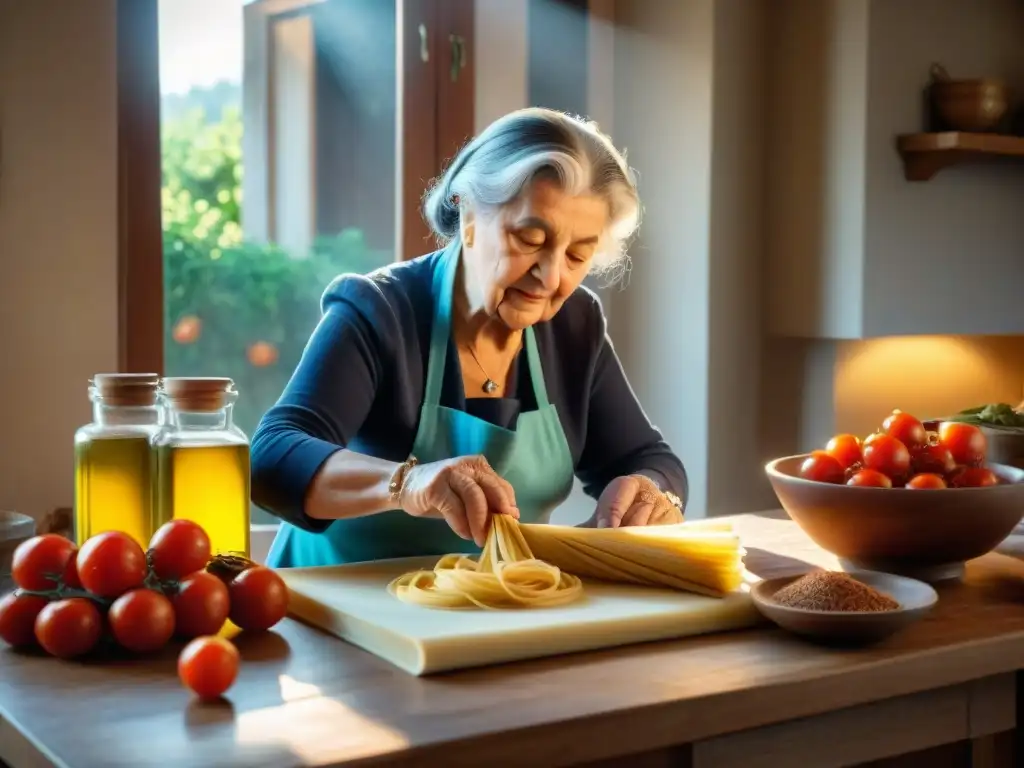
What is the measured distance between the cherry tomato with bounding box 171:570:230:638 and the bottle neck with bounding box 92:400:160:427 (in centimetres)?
27

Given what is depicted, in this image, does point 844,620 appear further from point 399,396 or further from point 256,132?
point 256,132

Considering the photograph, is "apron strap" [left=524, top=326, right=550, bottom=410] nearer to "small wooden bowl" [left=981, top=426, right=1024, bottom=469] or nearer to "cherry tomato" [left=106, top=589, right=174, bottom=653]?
"small wooden bowl" [left=981, top=426, right=1024, bottom=469]

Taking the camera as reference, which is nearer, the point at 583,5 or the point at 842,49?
the point at 842,49

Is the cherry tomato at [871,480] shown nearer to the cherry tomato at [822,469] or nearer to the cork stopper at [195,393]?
the cherry tomato at [822,469]

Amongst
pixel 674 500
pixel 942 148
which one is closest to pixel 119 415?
pixel 674 500

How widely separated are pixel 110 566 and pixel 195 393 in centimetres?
27

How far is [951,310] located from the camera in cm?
366

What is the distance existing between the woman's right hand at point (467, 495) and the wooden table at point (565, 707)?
26cm

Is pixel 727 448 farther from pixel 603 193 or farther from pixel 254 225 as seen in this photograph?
pixel 603 193

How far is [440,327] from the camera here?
214cm

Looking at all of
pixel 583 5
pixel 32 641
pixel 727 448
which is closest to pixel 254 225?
A: pixel 583 5

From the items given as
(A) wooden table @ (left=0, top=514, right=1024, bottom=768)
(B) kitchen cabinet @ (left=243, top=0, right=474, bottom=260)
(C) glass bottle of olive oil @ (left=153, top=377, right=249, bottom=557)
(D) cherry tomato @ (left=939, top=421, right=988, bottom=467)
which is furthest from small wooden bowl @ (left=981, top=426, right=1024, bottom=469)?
(B) kitchen cabinet @ (left=243, top=0, right=474, bottom=260)

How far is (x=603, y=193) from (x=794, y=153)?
1.74 m

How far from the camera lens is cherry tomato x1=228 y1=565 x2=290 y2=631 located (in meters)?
1.42
